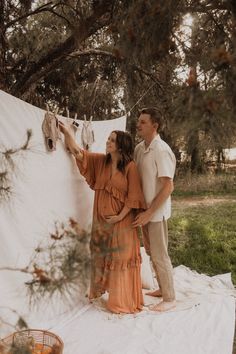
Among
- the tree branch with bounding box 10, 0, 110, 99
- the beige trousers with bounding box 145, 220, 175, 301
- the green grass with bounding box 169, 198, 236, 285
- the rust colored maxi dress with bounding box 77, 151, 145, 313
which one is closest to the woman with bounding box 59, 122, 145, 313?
the rust colored maxi dress with bounding box 77, 151, 145, 313

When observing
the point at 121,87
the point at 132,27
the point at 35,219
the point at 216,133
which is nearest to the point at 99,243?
the point at 216,133

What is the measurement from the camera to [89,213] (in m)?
3.02

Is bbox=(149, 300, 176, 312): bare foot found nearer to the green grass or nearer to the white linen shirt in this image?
the white linen shirt

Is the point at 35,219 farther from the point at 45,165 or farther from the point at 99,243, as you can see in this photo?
the point at 99,243

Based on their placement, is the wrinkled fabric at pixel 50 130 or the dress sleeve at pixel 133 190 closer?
the wrinkled fabric at pixel 50 130

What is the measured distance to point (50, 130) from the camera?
8.07 feet

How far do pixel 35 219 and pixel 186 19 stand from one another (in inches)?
57.5

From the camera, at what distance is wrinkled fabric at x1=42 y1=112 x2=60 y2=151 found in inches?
95.8

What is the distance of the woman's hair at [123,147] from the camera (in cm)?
275

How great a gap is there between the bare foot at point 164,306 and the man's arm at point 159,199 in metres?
0.56

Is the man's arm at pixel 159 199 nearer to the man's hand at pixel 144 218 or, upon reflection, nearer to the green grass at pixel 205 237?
the man's hand at pixel 144 218

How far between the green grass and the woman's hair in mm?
1566

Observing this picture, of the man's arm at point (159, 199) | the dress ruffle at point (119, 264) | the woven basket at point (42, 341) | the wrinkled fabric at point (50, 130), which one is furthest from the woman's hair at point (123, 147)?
the woven basket at point (42, 341)

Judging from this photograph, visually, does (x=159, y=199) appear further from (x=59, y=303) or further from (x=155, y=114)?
(x=59, y=303)
